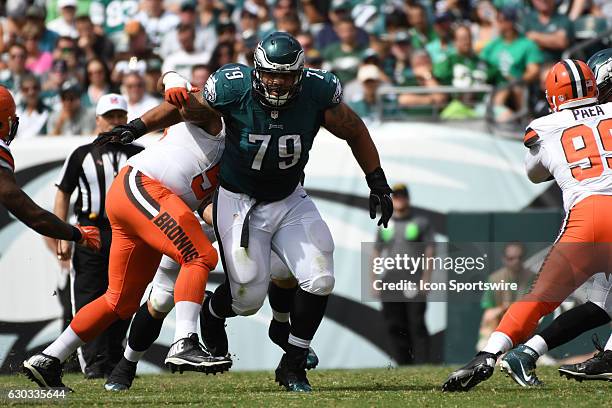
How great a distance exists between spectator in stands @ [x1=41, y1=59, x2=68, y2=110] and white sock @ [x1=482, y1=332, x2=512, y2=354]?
21.8ft

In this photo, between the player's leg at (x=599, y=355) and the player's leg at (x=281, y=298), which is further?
the player's leg at (x=281, y=298)

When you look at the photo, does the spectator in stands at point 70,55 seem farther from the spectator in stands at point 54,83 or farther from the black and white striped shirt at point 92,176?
the black and white striped shirt at point 92,176

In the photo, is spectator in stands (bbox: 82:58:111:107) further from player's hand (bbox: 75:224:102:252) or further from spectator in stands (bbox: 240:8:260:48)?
player's hand (bbox: 75:224:102:252)

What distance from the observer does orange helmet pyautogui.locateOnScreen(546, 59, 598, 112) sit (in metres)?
6.04

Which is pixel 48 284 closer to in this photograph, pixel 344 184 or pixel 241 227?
pixel 344 184

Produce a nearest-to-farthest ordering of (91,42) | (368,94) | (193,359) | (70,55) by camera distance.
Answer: (193,359), (368,94), (70,55), (91,42)

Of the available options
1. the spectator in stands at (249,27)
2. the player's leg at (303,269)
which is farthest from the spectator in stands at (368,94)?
the player's leg at (303,269)

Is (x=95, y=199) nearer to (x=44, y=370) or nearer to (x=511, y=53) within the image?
(x=44, y=370)

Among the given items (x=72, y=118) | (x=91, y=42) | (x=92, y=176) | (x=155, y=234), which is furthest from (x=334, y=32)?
(x=155, y=234)

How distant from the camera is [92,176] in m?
7.88

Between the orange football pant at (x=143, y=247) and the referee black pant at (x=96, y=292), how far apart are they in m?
1.75

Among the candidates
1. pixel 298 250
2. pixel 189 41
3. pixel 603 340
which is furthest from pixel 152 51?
pixel 298 250

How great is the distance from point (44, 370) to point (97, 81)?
583 centimetres

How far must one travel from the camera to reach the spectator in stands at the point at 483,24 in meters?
11.9
